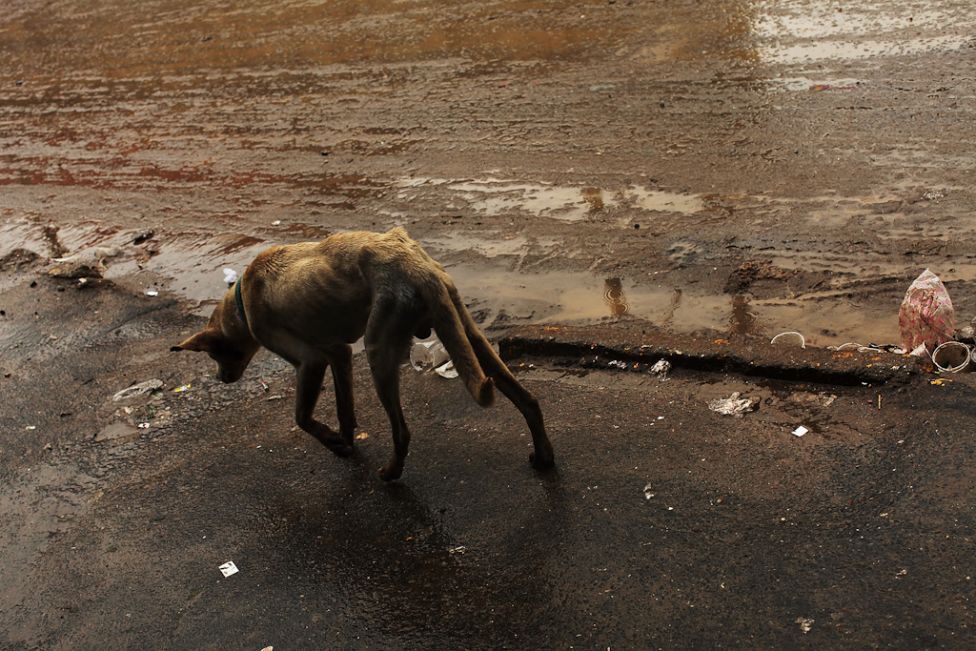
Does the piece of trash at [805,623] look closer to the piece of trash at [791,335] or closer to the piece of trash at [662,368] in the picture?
the piece of trash at [662,368]

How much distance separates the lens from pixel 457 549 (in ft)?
15.5

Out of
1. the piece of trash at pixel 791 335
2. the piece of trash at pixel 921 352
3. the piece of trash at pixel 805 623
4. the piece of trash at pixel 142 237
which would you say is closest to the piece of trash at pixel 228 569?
the piece of trash at pixel 805 623

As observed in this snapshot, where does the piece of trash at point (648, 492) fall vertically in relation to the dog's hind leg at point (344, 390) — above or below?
below

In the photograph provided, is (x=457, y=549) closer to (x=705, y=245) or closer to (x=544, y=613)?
(x=544, y=613)

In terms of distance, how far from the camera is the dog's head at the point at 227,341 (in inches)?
218

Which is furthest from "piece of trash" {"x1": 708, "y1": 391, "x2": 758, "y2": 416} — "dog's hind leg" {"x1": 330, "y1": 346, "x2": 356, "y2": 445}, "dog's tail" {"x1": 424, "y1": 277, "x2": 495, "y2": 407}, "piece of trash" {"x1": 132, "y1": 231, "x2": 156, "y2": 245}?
"piece of trash" {"x1": 132, "y1": 231, "x2": 156, "y2": 245}

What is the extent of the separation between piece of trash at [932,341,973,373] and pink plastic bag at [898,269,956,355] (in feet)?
0.19

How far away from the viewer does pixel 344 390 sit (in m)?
5.49

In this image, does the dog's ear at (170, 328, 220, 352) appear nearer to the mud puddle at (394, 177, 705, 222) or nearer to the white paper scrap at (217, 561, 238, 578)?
the white paper scrap at (217, 561, 238, 578)

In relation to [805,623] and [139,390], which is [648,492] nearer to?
[805,623]

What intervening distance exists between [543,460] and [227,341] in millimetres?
2029

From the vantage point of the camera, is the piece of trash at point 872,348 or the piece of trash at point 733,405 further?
the piece of trash at point 872,348

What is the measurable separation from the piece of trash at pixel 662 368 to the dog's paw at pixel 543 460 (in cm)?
101

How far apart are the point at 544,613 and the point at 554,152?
18.7ft
